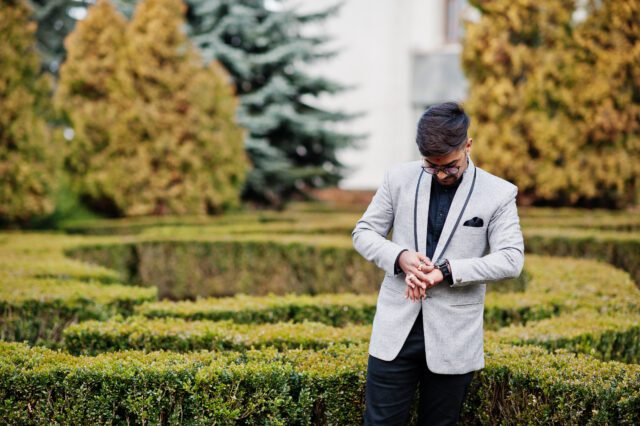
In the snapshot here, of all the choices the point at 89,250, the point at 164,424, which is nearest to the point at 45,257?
the point at 89,250

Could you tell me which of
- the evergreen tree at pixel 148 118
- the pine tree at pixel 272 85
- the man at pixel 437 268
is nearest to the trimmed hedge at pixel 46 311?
the man at pixel 437 268

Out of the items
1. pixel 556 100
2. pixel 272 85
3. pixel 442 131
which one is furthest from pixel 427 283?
pixel 272 85

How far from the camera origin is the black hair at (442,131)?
2.66 m

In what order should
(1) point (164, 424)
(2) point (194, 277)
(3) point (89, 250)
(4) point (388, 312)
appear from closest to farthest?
(4) point (388, 312) → (1) point (164, 424) → (3) point (89, 250) → (2) point (194, 277)

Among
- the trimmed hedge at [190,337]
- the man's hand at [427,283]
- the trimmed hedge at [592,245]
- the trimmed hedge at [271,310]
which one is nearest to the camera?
the man's hand at [427,283]

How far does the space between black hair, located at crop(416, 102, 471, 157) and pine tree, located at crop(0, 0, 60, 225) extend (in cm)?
978

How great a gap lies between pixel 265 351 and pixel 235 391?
0.47 metres

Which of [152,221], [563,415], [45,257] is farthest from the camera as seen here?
[152,221]

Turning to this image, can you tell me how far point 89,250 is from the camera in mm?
8242

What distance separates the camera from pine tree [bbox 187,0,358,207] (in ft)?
53.9

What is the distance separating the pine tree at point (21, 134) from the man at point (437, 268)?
31.3 ft

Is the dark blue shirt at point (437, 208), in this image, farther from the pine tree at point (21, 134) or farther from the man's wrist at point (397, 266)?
the pine tree at point (21, 134)

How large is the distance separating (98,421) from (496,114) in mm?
11037

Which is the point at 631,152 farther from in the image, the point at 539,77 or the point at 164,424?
the point at 164,424
